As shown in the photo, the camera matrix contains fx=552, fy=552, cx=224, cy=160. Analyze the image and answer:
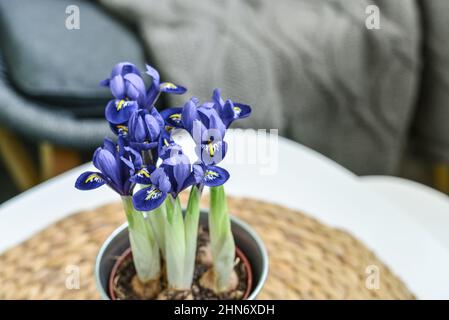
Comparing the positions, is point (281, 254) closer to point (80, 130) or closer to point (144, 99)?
point (144, 99)

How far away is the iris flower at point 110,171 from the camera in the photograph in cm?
36

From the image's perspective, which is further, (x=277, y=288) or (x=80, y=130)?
(x=80, y=130)

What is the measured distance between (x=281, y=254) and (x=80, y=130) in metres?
0.49

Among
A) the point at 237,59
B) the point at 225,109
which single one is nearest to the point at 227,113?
the point at 225,109

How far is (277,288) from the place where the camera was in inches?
21.1

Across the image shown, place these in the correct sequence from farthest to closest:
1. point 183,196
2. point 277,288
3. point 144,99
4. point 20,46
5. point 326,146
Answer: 1. point 326,146
2. point 20,46
3. point 183,196
4. point 277,288
5. point 144,99

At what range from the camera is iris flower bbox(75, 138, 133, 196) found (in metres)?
0.36

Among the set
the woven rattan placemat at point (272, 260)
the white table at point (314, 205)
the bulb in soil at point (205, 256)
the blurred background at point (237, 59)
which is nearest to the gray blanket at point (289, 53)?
Result: the blurred background at point (237, 59)

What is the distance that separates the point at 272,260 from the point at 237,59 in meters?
0.46

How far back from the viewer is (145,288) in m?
0.44

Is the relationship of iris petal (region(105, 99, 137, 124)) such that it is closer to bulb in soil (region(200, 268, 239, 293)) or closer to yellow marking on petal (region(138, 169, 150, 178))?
yellow marking on petal (region(138, 169, 150, 178))

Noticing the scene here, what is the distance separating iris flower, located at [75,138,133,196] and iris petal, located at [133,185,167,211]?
2 cm

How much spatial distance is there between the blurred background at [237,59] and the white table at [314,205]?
269mm
